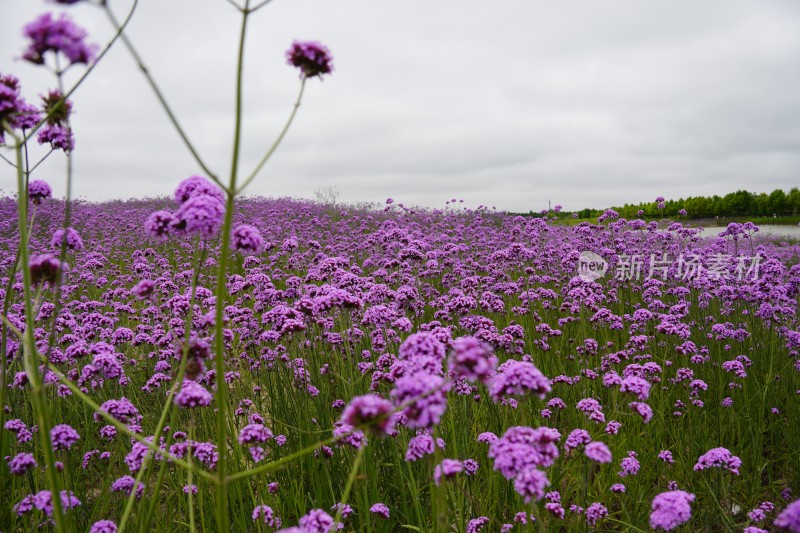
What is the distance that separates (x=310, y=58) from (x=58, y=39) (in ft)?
2.77

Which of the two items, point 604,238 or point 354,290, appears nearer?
point 354,290

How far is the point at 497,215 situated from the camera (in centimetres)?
2038

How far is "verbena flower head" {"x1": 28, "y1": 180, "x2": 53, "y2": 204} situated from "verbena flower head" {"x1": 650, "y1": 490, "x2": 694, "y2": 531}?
391cm

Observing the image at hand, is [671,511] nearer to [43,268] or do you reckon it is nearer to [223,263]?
[223,263]

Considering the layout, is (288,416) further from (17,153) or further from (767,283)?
(767,283)

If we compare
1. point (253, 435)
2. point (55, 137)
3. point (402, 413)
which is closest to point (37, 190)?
point (55, 137)

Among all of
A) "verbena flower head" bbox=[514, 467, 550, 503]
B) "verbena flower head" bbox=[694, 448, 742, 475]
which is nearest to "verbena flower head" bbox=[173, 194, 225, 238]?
"verbena flower head" bbox=[514, 467, 550, 503]

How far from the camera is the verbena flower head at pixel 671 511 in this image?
224cm

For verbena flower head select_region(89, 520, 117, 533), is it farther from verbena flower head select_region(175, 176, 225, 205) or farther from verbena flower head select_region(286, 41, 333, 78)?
verbena flower head select_region(286, 41, 333, 78)

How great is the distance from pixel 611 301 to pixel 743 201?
61.4 m

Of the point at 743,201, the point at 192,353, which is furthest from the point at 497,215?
the point at 743,201

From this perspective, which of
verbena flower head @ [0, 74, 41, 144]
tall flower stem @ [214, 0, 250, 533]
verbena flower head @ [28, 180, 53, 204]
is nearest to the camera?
tall flower stem @ [214, 0, 250, 533]

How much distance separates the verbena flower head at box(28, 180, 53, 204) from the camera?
3.18m

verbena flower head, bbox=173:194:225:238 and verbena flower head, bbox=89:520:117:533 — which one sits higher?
verbena flower head, bbox=173:194:225:238
